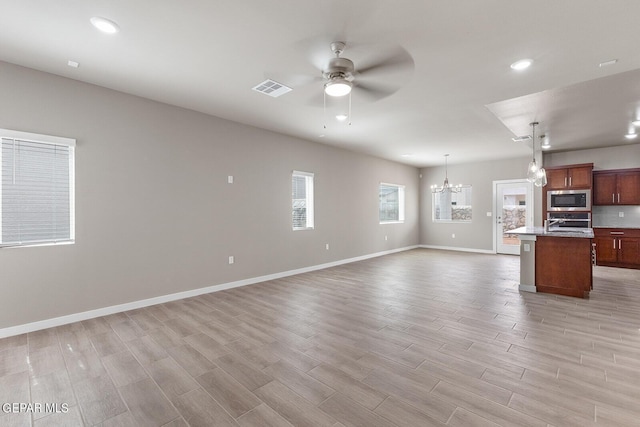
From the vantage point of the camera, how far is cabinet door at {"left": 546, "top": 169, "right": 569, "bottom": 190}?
6.95 metres

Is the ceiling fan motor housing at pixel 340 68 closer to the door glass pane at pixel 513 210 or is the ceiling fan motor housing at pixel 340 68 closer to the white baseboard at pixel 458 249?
the door glass pane at pixel 513 210

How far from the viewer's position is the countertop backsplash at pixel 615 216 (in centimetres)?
656

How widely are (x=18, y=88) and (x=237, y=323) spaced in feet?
11.4

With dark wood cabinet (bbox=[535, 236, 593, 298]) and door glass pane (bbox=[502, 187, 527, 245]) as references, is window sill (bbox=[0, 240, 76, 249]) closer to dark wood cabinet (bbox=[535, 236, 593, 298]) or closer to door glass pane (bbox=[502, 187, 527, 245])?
dark wood cabinet (bbox=[535, 236, 593, 298])

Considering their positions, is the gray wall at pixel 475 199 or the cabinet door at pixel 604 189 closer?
the cabinet door at pixel 604 189

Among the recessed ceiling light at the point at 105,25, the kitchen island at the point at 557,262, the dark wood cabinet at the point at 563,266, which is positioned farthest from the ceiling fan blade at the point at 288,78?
the dark wood cabinet at the point at 563,266

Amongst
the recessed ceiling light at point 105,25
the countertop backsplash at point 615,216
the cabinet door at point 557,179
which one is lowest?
the countertop backsplash at point 615,216

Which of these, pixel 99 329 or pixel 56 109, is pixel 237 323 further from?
pixel 56 109

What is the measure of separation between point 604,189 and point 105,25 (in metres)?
9.49

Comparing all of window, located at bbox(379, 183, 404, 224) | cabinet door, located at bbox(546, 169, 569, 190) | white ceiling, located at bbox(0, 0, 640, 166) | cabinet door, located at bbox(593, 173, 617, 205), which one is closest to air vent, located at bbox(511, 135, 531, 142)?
white ceiling, located at bbox(0, 0, 640, 166)

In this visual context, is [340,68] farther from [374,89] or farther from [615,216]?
[615,216]

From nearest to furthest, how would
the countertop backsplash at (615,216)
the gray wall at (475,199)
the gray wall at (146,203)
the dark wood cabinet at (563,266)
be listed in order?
1. the gray wall at (146,203)
2. the dark wood cabinet at (563,266)
3. the countertop backsplash at (615,216)
4. the gray wall at (475,199)

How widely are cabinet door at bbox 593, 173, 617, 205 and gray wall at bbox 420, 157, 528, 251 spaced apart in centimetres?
121

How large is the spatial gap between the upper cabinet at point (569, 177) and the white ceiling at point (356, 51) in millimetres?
2424
